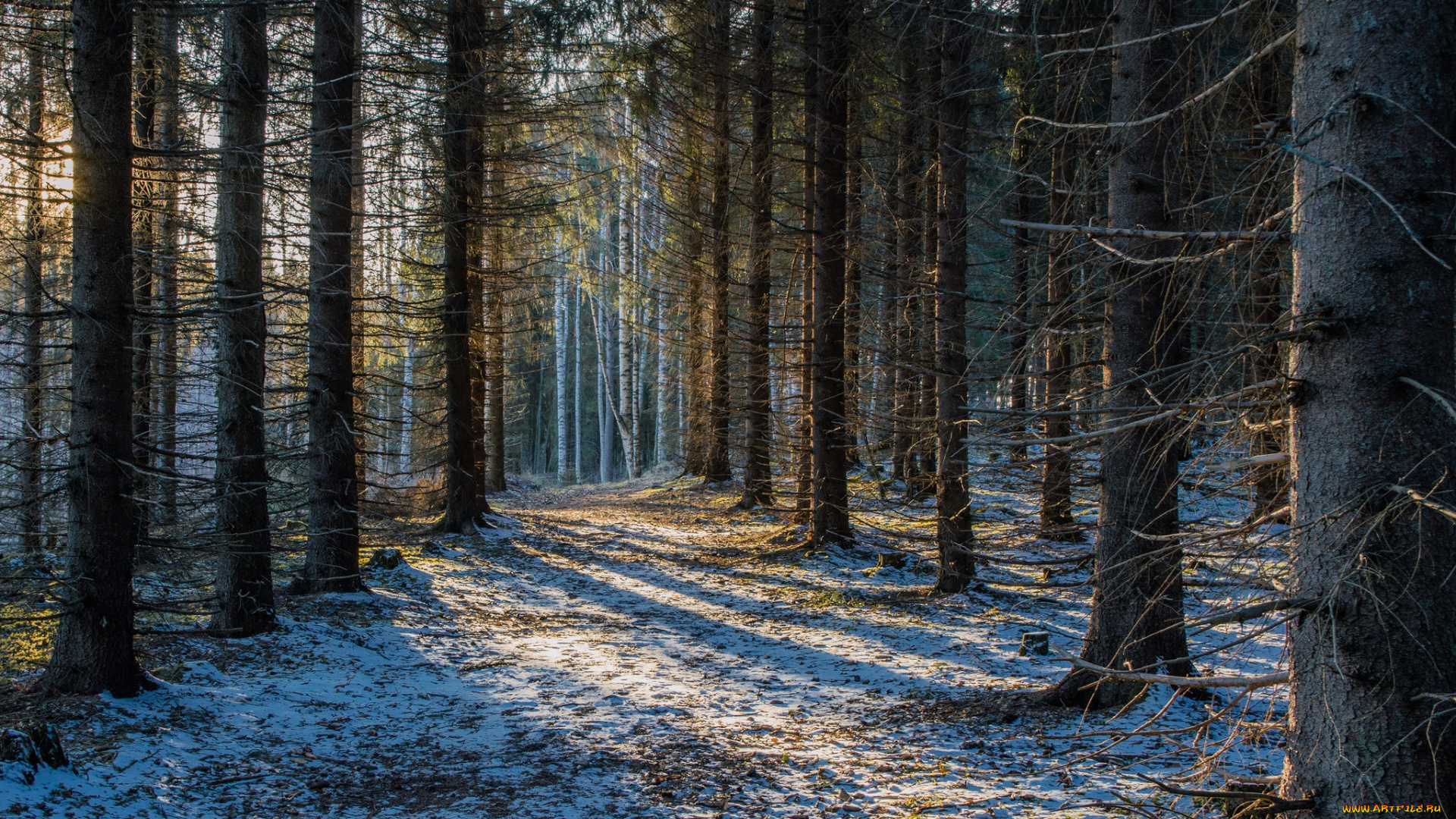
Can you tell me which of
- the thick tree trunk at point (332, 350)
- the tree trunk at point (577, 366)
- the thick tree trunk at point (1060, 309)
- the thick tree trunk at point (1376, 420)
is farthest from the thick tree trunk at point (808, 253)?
the tree trunk at point (577, 366)

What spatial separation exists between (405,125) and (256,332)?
430 cm

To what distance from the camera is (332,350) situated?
859 cm

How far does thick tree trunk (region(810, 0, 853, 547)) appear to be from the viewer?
10.8m

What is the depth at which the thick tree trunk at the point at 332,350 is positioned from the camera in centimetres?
834

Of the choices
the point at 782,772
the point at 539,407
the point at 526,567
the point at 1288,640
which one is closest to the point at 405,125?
the point at 526,567

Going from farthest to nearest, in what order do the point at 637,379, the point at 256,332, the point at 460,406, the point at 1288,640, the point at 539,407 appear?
1. the point at 539,407
2. the point at 637,379
3. the point at 460,406
4. the point at 256,332
5. the point at 1288,640

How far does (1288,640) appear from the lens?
2.60 m

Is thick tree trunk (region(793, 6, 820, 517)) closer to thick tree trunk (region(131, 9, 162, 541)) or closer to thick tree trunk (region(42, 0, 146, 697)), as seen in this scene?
thick tree trunk (region(131, 9, 162, 541))

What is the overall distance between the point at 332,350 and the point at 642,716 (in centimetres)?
553

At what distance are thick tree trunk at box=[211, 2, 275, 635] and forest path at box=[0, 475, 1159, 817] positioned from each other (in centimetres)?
49

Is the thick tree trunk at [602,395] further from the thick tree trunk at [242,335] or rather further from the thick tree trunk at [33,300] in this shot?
the thick tree trunk at [242,335]

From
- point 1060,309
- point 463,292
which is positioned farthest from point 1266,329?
point 463,292

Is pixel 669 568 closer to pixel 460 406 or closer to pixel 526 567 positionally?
pixel 526 567

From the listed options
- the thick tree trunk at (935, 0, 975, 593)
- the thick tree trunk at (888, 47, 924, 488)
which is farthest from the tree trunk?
the thick tree trunk at (935, 0, 975, 593)
